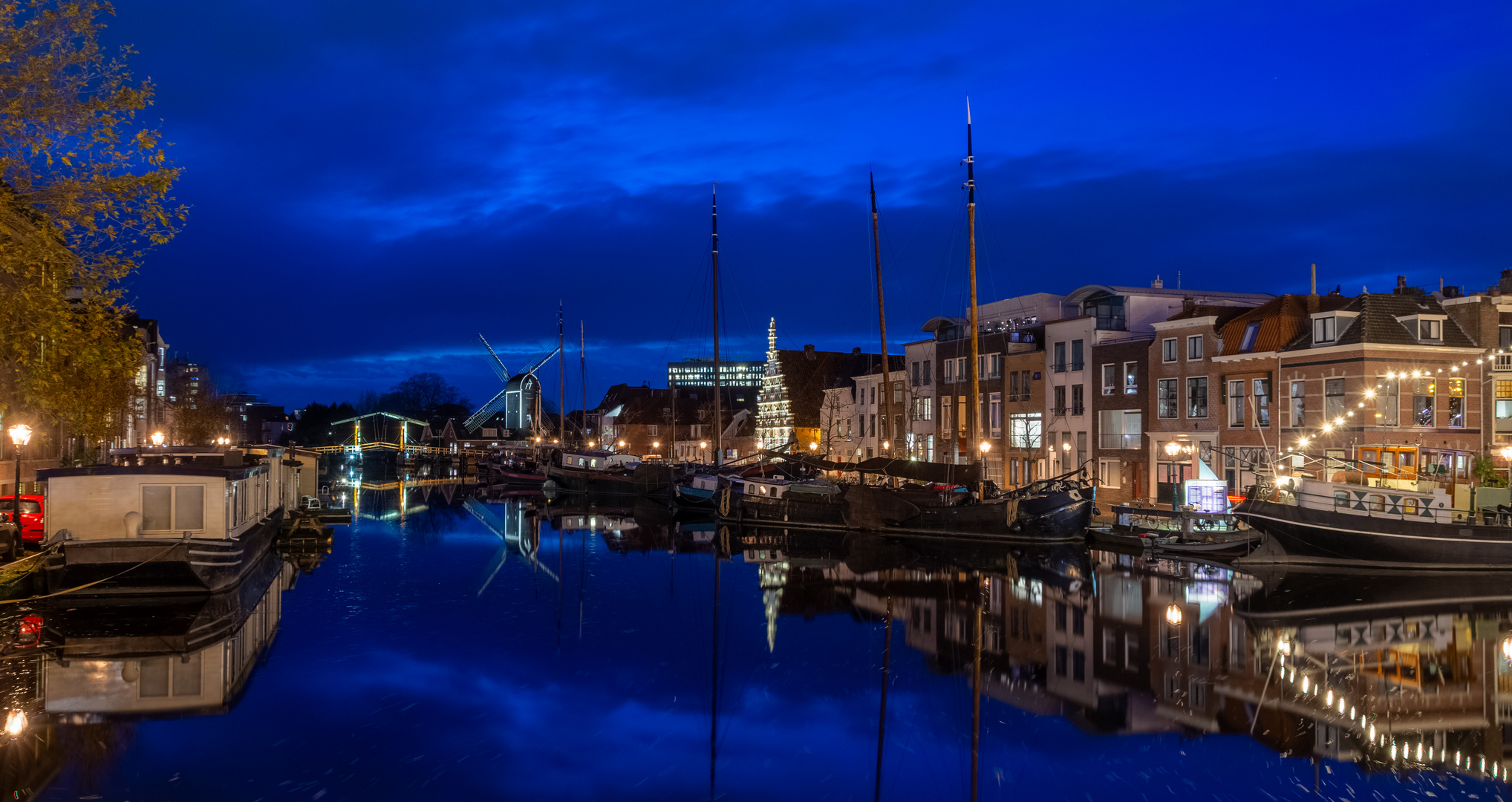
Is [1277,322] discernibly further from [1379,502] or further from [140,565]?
[140,565]

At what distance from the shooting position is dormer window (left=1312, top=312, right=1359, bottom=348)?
140 feet

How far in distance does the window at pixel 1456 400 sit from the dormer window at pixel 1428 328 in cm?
156

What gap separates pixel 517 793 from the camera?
1336 cm

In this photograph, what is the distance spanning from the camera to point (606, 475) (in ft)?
265

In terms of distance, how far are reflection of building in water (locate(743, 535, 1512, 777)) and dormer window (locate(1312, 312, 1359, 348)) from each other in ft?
43.8

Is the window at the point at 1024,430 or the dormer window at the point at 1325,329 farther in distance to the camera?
the window at the point at 1024,430

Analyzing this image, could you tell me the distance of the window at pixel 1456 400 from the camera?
41.0 m

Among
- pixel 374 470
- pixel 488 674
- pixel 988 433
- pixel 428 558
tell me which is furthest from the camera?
pixel 374 470

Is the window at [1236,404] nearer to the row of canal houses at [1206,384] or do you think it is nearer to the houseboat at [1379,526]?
the row of canal houses at [1206,384]

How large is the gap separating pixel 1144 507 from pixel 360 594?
29.3 m

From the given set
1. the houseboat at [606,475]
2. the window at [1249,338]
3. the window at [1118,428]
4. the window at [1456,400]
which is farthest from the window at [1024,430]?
the houseboat at [606,475]

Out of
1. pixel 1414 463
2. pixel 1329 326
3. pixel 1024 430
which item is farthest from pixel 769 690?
pixel 1024 430

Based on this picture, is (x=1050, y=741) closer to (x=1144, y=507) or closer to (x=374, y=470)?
(x=1144, y=507)

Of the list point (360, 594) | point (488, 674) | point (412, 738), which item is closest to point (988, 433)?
point (360, 594)
